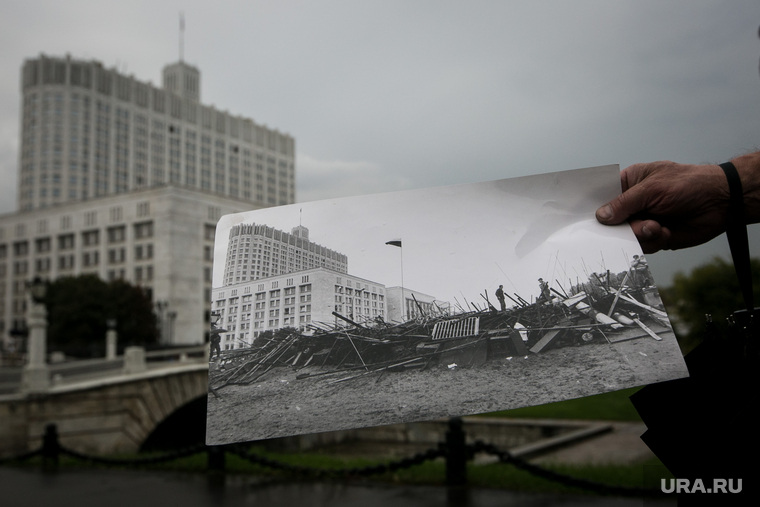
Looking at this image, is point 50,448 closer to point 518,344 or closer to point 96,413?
point 96,413

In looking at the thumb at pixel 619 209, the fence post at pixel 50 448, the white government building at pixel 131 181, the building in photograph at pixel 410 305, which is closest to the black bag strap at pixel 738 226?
the thumb at pixel 619 209

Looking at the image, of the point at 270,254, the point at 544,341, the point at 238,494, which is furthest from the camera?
the point at 238,494

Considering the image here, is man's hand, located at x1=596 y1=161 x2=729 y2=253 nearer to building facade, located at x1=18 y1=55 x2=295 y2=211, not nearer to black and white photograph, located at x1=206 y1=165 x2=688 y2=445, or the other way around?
black and white photograph, located at x1=206 y1=165 x2=688 y2=445

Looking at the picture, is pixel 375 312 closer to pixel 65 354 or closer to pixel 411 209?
pixel 411 209

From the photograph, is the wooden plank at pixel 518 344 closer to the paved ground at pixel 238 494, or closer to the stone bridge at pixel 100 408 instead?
the paved ground at pixel 238 494

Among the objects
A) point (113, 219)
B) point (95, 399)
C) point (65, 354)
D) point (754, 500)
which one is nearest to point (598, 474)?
point (754, 500)

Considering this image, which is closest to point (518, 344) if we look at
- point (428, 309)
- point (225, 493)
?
point (428, 309)
